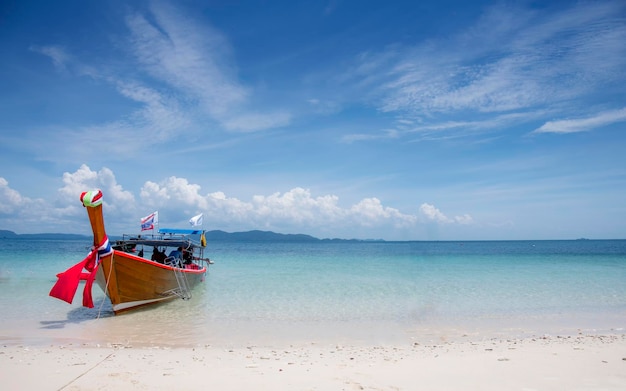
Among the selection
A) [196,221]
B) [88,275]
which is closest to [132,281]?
[88,275]

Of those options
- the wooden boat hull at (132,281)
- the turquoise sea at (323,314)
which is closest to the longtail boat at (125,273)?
the wooden boat hull at (132,281)

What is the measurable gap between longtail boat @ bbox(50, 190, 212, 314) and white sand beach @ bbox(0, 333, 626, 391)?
2.10m

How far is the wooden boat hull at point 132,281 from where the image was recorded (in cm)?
1133

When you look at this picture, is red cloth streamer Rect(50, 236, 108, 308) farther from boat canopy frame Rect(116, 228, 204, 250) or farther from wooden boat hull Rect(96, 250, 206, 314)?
boat canopy frame Rect(116, 228, 204, 250)

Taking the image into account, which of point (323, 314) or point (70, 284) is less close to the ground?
point (70, 284)

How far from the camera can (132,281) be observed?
11969 millimetres

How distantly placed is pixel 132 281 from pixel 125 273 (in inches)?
15.6

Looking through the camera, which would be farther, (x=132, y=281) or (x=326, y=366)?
(x=132, y=281)

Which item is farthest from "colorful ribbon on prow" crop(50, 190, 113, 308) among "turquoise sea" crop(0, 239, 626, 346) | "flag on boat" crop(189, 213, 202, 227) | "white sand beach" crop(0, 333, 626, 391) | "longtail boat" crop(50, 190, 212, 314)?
"flag on boat" crop(189, 213, 202, 227)

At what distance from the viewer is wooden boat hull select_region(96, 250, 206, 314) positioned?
446 inches

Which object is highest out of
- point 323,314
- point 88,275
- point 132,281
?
point 88,275

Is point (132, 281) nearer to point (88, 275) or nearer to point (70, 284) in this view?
point (88, 275)

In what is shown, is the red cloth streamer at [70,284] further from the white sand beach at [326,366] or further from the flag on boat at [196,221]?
the flag on boat at [196,221]

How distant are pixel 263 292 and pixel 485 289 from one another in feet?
30.4
